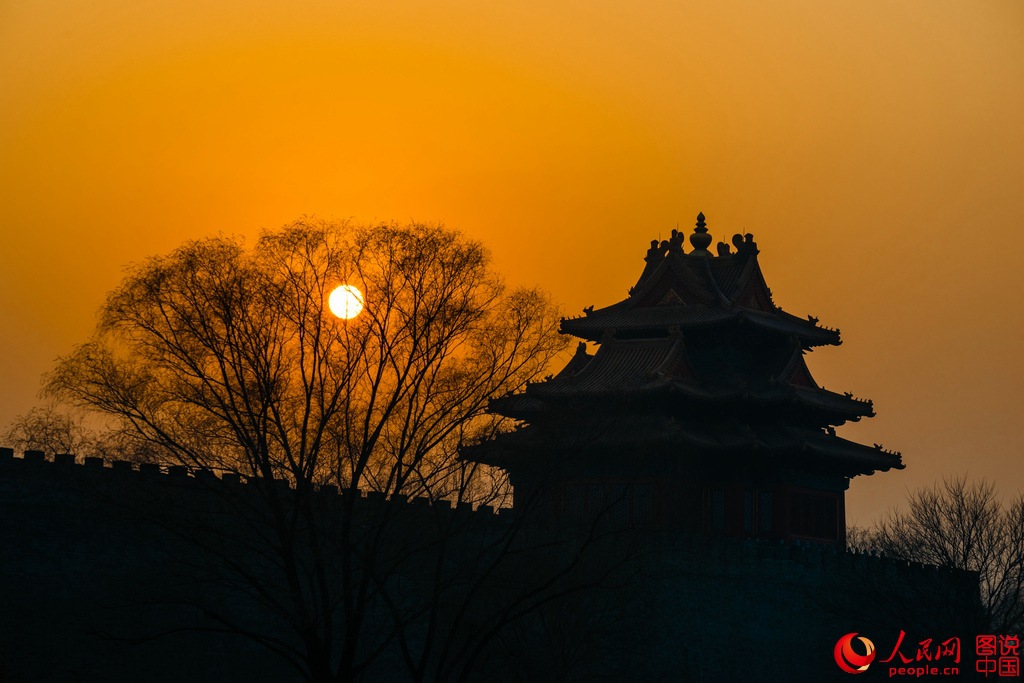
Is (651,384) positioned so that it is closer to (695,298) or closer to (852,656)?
(695,298)

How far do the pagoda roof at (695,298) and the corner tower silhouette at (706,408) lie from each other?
0.14 feet

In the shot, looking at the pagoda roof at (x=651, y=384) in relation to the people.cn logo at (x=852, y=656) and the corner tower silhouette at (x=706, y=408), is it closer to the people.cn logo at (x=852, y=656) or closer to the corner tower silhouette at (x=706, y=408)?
the corner tower silhouette at (x=706, y=408)

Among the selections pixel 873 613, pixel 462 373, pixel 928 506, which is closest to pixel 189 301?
pixel 462 373

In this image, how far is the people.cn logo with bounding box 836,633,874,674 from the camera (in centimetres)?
4103

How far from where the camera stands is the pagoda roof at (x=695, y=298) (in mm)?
46344

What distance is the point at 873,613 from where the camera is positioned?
138 feet

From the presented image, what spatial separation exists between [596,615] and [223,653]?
8.77 metres

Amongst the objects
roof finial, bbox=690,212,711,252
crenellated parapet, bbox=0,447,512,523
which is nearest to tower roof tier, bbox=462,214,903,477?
roof finial, bbox=690,212,711,252

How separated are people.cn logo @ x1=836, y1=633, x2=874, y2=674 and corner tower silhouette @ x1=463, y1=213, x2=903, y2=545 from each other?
3.27m

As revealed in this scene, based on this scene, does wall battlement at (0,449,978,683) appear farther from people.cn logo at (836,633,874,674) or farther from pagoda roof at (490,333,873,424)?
pagoda roof at (490,333,873,424)

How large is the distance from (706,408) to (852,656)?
26.0 feet

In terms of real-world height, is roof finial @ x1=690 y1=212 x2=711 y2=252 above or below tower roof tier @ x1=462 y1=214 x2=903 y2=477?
above

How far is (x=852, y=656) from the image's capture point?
41125mm

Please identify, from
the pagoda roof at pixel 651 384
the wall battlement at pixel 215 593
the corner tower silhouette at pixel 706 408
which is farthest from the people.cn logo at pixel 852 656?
the pagoda roof at pixel 651 384
